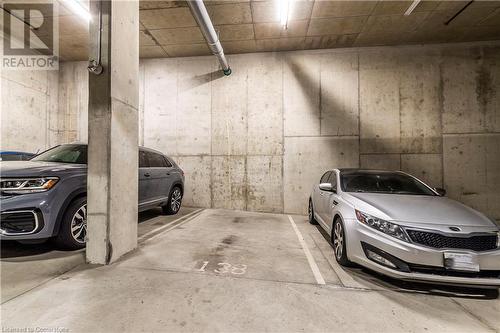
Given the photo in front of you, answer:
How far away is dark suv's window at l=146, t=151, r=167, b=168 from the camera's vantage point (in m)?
5.09

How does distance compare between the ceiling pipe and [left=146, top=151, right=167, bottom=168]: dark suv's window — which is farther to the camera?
[left=146, top=151, right=167, bottom=168]: dark suv's window

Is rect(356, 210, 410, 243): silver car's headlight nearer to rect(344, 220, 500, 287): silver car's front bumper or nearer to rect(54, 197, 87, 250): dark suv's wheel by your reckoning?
rect(344, 220, 500, 287): silver car's front bumper

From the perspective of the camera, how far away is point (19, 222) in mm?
2811

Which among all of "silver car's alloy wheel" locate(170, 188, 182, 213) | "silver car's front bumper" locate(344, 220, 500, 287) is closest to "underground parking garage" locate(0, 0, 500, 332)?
"silver car's front bumper" locate(344, 220, 500, 287)

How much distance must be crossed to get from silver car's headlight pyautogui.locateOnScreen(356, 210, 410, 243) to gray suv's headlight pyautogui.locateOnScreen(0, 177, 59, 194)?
402 cm

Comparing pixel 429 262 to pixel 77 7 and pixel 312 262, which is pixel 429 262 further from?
pixel 77 7

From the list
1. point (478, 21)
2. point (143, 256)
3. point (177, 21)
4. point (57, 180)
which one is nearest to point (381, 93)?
point (478, 21)

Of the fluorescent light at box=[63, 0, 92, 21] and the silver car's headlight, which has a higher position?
the fluorescent light at box=[63, 0, 92, 21]

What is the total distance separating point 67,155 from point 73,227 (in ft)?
4.30

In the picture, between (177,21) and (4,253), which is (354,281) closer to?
(4,253)

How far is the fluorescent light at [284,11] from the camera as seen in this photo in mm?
4837

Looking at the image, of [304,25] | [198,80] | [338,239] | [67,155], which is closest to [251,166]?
[198,80]

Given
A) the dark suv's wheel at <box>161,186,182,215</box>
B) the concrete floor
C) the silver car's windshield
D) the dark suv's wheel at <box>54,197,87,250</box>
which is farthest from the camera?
the dark suv's wheel at <box>161,186,182,215</box>

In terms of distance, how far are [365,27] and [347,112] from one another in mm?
2198
